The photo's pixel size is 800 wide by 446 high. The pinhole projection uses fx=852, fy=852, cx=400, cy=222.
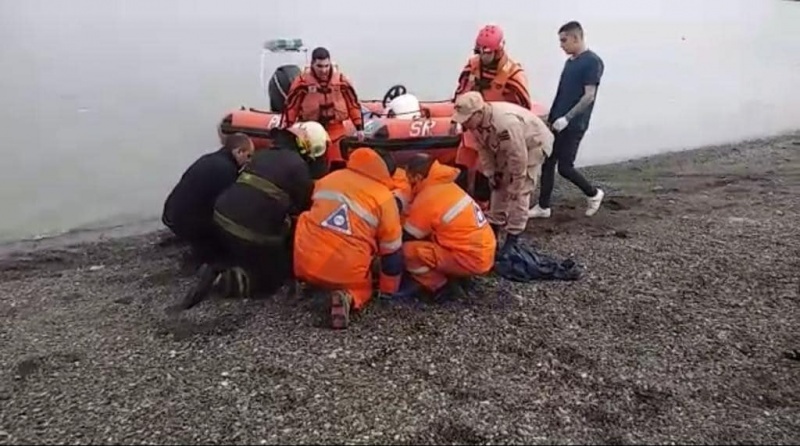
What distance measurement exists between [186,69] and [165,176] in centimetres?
701

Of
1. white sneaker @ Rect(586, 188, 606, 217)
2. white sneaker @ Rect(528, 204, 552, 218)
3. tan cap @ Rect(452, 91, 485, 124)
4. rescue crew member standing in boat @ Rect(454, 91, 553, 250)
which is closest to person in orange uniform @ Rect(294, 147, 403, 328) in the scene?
tan cap @ Rect(452, 91, 485, 124)

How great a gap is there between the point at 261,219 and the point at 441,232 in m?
0.94

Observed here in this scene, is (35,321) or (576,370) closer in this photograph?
(576,370)

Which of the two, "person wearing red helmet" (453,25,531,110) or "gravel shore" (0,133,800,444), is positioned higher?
"person wearing red helmet" (453,25,531,110)

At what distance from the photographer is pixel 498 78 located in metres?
5.61

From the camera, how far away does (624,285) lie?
4883mm

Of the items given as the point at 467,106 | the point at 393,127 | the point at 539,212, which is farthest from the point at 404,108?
the point at 467,106

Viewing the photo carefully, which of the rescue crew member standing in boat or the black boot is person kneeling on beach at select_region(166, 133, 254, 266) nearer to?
the rescue crew member standing in boat

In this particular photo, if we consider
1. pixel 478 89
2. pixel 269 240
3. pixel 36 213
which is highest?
pixel 478 89

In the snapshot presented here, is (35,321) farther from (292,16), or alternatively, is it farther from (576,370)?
(292,16)

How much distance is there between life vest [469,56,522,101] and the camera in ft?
18.4

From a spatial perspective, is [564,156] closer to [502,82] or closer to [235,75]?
[502,82]

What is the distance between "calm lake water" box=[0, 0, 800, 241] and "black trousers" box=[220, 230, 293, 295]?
3.93 metres

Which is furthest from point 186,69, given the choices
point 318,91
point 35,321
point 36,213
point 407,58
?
point 35,321
